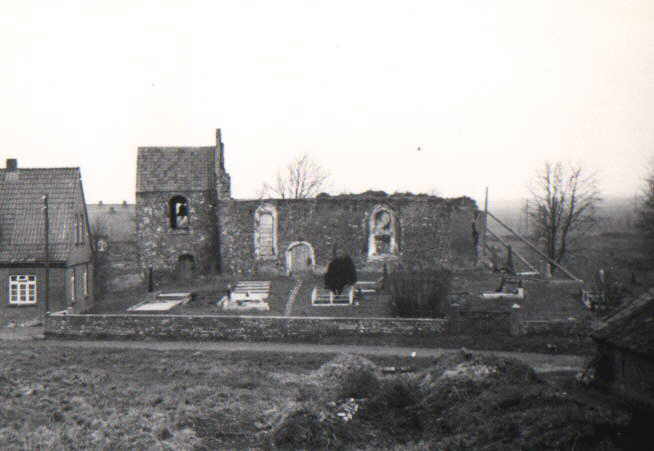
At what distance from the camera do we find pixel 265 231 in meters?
31.5

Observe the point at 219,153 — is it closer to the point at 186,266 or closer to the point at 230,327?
the point at 186,266

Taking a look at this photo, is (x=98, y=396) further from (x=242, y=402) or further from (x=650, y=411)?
(x=650, y=411)

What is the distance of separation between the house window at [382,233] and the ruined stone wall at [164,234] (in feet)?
30.8

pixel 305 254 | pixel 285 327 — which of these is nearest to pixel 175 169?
pixel 305 254

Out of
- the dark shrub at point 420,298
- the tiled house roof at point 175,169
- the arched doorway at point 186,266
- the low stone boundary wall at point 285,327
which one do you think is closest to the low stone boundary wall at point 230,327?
the low stone boundary wall at point 285,327

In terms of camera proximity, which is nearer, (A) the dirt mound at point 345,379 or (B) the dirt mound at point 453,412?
(B) the dirt mound at point 453,412

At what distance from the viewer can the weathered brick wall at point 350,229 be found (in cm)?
3108

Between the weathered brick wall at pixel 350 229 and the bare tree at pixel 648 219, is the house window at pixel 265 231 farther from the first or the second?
the bare tree at pixel 648 219

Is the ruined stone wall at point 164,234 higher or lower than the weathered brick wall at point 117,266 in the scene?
higher

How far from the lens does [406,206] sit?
31.3 meters

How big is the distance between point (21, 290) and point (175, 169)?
418 inches

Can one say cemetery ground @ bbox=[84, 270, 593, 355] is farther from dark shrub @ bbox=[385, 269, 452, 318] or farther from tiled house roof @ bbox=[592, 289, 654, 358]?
tiled house roof @ bbox=[592, 289, 654, 358]

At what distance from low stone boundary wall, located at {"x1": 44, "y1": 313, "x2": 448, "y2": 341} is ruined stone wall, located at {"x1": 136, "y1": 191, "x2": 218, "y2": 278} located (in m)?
11.0

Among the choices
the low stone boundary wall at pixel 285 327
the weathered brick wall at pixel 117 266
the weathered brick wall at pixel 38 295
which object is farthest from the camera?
the weathered brick wall at pixel 117 266
